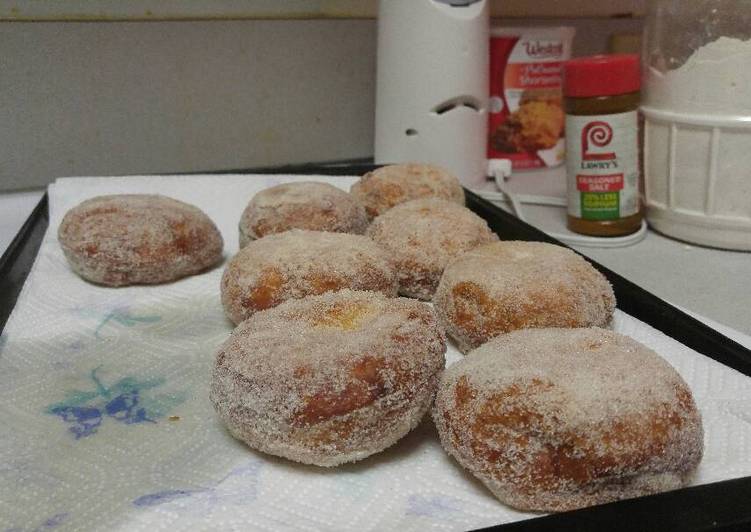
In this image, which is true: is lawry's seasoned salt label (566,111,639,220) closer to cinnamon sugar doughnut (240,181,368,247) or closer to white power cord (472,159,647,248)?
white power cord (472,159,647,248)

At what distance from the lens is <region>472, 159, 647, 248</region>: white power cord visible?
1112 millimetres

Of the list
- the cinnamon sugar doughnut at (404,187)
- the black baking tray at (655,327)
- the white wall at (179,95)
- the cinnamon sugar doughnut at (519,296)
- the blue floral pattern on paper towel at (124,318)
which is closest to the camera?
the black baking tray at (655,327)

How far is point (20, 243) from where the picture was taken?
1028 millimetres

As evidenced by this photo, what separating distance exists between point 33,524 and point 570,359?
418mm

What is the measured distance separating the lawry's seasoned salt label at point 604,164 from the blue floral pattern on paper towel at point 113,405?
27.7 inches

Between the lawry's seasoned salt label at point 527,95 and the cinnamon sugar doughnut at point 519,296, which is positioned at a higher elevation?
the lawry's seasoned salt label at point 527,95

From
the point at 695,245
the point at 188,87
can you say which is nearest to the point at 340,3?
the point at 188,87

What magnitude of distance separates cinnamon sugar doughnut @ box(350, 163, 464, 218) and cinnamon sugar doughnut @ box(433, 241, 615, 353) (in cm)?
30

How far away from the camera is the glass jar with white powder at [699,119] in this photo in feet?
3.16

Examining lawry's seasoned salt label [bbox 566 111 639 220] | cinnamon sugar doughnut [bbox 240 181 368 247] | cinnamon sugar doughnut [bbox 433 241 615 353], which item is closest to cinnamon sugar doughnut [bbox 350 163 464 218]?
cinnamon sugar doughnut [bbox 240 181 368 247]

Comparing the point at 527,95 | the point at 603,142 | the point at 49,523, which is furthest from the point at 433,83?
the point at 49,523

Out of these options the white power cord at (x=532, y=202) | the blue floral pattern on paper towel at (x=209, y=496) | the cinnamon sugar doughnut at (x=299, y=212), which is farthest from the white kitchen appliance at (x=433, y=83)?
the blue floral pattern on paper towel at (x=209, y=496)

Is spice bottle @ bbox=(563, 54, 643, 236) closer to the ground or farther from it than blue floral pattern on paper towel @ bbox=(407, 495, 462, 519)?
farther from it

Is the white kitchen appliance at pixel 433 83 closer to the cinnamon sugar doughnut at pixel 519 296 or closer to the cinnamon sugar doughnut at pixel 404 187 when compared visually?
the cinnamon sugar doughnut at pixel 404 187
